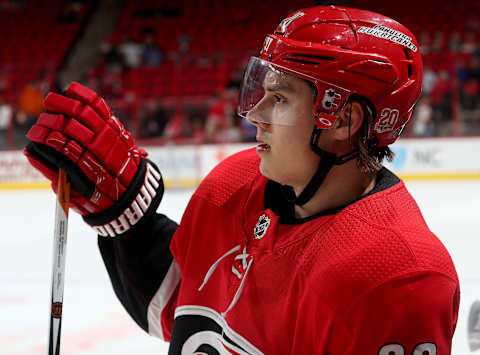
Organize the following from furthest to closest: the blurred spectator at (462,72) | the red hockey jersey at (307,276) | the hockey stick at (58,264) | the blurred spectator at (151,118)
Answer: the blurred spectator at (462,72), the blurred spectator at (151,118), the hockey stick at (58,264), the red hockey jersey at (307,276)

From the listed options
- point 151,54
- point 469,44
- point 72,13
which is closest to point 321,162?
point 469,44

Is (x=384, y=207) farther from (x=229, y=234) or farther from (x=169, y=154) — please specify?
(x=169, y=154)

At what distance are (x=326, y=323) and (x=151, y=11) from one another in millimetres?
12214

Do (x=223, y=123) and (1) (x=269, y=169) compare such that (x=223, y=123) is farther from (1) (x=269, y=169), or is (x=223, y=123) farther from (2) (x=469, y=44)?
(1) (x=269, y=169)

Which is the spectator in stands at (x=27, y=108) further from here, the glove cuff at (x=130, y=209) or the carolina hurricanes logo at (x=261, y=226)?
the carolina hurricanes logo at (x=261, y=226)

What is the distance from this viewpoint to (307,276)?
3.48 feet

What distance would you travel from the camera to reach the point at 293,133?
117cm

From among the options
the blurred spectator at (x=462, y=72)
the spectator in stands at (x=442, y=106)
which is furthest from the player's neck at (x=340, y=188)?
the blurred spectator at (x=462, y=72)

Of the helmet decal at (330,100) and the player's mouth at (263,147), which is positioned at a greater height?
the helmet decal at (330,100)

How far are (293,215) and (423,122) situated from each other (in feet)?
20.3

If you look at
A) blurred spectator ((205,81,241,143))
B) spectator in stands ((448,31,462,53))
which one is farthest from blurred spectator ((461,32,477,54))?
blurred spectator ((205,81,241,143))

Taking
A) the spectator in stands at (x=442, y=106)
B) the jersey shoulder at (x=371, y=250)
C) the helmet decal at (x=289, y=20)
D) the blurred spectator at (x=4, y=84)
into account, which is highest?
the helmet decal at (x=289, y=20)

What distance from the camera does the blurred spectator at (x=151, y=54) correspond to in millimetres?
10258

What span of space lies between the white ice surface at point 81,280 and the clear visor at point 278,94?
1.16 metres
